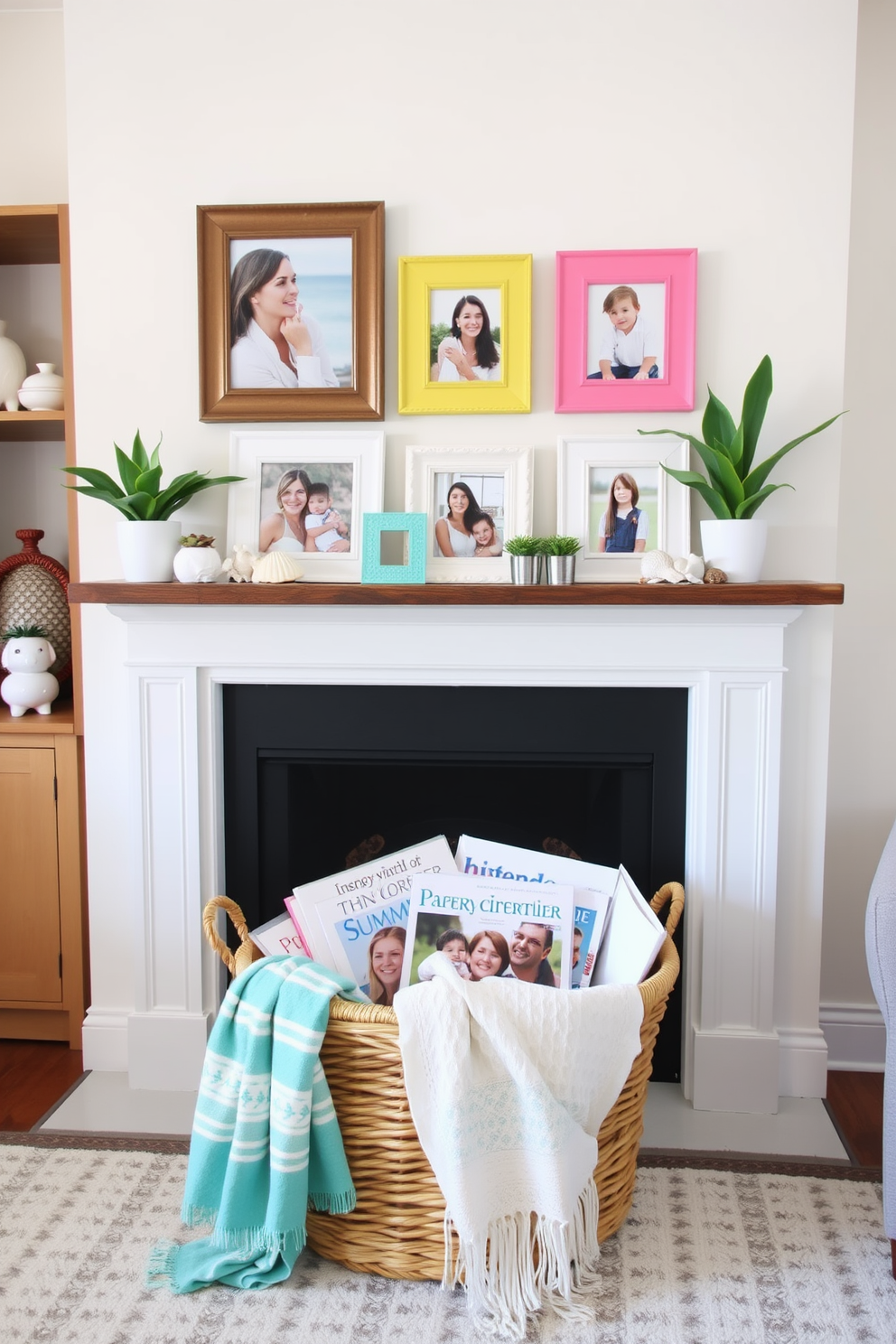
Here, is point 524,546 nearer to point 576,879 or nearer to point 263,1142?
point 576,879

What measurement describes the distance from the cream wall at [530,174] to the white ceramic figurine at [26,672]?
0.54 metres

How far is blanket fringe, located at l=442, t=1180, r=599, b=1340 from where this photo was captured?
147 cm

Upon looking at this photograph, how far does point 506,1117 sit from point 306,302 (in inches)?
59.5

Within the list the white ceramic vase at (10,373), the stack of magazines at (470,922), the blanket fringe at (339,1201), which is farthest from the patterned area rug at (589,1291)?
the white ceramic vase at (10,373)

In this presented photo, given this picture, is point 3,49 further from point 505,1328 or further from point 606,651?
point 505,1328

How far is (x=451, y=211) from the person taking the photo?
2018 millimetres

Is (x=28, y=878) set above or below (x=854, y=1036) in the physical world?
above

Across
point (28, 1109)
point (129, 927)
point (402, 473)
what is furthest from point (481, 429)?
point (28, 1109)

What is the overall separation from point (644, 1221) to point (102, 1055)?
117 centimetres

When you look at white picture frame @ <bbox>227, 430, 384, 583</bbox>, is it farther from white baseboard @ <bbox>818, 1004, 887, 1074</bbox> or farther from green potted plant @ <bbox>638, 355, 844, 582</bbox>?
white baseboard @ <bbox>818, 1004, 887, 1074</bbox>

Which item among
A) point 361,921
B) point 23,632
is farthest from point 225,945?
point 23,632

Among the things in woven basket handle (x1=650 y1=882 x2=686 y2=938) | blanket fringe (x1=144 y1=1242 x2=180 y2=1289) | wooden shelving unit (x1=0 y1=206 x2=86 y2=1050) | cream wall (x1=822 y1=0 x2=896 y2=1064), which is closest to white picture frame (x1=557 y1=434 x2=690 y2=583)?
cream wall (x1=822 y1=0 x2=896 y2=1064)

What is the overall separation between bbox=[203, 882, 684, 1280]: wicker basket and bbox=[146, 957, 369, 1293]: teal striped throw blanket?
0.04m

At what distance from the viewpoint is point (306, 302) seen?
205 centimetres
